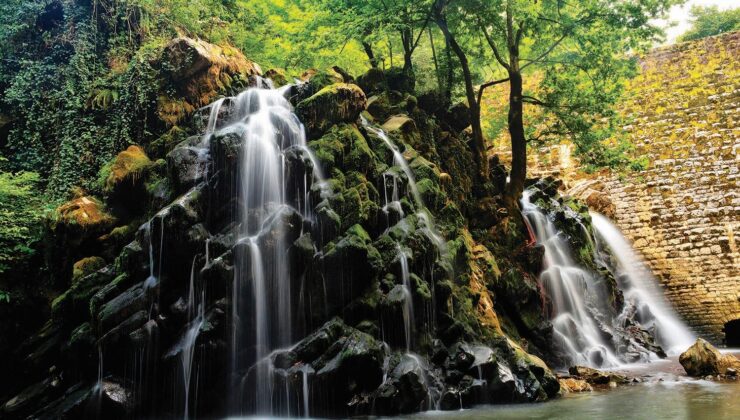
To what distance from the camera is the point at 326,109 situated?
30.6ft

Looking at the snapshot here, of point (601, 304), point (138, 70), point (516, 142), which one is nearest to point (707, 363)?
point (601, 304)

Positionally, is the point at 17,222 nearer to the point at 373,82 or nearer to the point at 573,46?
the point at 373,82

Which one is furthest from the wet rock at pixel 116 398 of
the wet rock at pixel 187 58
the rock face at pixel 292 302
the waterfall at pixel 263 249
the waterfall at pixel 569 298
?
the waterfall at pixel 569 298

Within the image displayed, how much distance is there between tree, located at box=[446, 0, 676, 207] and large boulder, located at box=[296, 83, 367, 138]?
431cm

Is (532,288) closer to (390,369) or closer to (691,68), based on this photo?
(390,369)

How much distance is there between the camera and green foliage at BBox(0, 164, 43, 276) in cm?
903

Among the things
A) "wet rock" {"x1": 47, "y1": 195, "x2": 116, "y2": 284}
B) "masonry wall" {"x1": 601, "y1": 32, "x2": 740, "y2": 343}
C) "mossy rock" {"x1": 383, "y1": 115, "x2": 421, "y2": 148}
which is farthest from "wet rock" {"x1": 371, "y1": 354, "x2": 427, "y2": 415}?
"masonry wall" {"x1": 601, "y1": 32, "x2": 740, "y2": 343}

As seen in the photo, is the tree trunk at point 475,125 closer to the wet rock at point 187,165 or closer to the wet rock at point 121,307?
the wet rock at point 187,165

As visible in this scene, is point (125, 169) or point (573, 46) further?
point (573, 46)

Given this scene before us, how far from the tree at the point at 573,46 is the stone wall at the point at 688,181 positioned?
2.88 m

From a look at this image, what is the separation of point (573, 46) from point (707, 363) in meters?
8.72

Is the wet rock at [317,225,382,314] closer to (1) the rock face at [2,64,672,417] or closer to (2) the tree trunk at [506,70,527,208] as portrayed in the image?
(1) the rock face at [2,64,672,417]

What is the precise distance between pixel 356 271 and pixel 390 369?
156 centimetres

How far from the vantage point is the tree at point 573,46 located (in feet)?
35.3
